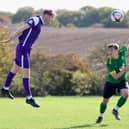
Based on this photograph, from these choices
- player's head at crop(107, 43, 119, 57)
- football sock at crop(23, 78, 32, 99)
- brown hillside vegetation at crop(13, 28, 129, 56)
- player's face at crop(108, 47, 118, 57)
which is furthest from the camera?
brown hillside vegetation at crop(13, 28, 129, 56)

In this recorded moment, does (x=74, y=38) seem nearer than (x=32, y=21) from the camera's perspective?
No

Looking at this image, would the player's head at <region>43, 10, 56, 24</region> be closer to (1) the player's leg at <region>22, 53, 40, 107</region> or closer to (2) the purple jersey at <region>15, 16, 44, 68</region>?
(2) the purple jersey at <region>15, 16, 44, 68</region>

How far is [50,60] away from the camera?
54125mm

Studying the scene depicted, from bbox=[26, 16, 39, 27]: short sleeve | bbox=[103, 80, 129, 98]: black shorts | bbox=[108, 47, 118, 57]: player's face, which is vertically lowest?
bbox=[103, 80, 129, 98]: black shorts

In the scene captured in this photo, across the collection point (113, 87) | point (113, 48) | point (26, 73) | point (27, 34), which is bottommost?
point (113, 87)

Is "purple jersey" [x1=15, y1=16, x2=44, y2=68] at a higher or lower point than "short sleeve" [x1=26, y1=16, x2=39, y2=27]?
lower

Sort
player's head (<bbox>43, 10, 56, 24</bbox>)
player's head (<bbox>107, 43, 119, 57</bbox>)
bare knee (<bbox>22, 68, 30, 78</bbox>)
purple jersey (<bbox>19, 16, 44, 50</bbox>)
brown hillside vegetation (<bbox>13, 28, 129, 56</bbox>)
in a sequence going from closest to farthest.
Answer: player's head (<bbox>43, 10, 56, 24</bbox>) → purple jersey (<bbox>19, 16, 44, 50</bbox>) → bare knee (<bbox>22, 68, 30, 78</bbox>) → player's head (<bbox>107, 43, 119, 57</bbox>) → brown hillside vegetation (<bbox>13, 28, 129, 56</bbox>)

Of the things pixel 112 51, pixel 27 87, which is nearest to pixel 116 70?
pixel 112 51

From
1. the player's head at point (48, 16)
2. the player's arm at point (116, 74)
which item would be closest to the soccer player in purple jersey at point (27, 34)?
the player's head at point (48, 16)

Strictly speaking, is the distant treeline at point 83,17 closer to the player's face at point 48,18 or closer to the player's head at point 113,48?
the player's head at point 113,48

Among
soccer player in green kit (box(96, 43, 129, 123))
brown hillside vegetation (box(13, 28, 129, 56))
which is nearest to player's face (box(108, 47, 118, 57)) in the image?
soccer player in green kit (box(96, 43, 129, 123))

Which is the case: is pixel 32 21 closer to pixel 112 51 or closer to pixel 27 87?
pixel 27 87

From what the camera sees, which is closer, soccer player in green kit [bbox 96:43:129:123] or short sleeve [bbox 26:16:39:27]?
short sleeve [bbox 26:16:39:27]

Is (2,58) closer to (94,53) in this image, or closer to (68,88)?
(68,88)
